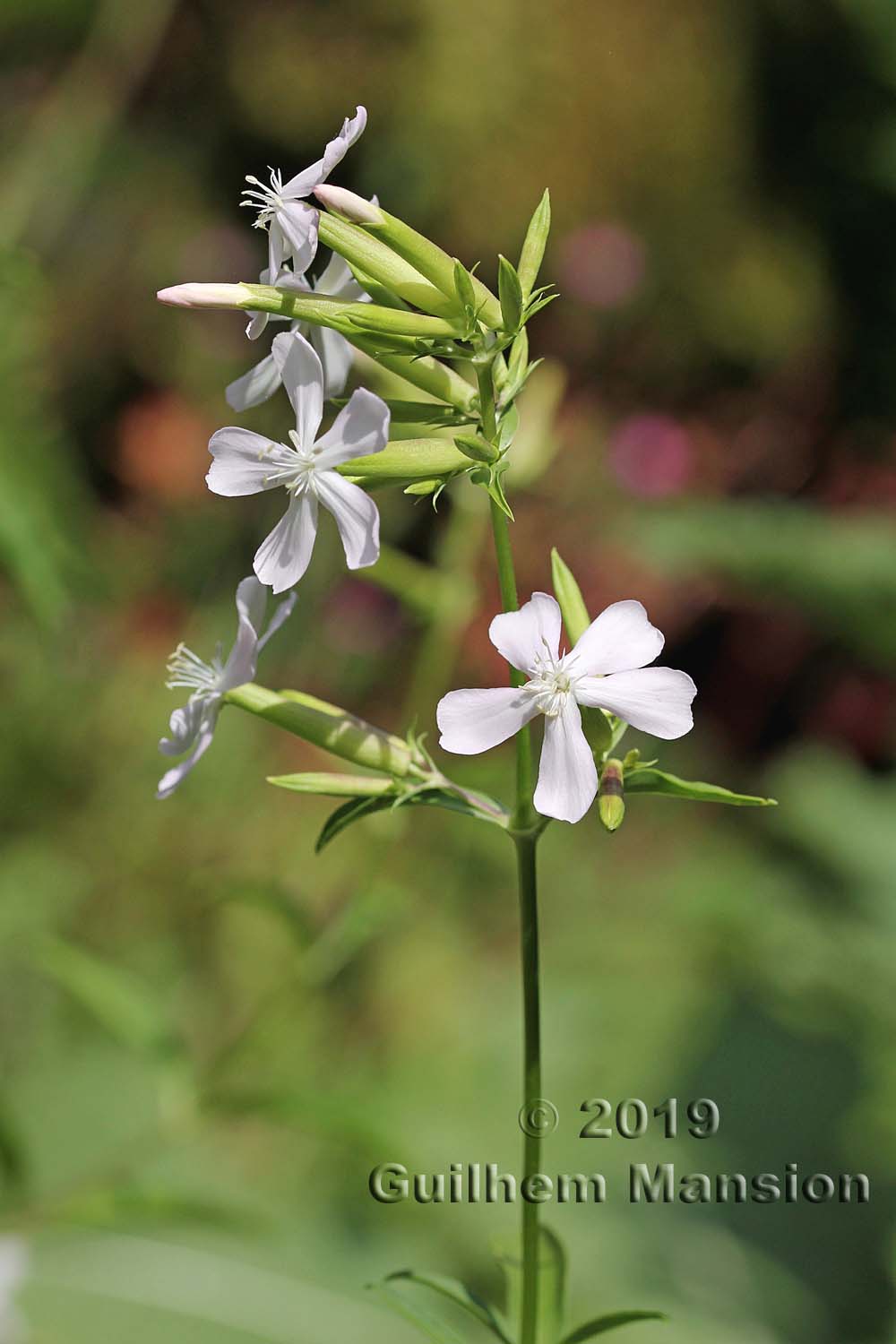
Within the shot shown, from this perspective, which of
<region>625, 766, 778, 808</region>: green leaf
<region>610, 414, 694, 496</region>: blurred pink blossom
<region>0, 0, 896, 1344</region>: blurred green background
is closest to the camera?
<region>625, 766, 778, 808</region>: green leaf

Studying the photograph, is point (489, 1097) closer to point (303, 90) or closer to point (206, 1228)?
point (206, 1228)

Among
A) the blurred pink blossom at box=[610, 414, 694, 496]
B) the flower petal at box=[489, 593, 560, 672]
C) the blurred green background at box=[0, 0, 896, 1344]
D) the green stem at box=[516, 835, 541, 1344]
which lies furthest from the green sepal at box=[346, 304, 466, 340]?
the blurred pink blossom at box=[610, 414, 694, 496]

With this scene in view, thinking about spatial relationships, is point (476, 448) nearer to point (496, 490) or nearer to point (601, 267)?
point (496, 490)

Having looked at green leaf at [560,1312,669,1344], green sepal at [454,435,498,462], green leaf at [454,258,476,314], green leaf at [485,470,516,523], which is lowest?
green leaf at [560,1312,669,1344]

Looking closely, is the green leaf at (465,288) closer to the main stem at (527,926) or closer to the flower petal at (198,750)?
the main stem at (527,926)

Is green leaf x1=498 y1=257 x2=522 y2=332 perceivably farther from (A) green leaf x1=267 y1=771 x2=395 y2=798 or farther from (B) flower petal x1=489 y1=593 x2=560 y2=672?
(A) green leaf x1=267 y1=771 x2=395 y2=798

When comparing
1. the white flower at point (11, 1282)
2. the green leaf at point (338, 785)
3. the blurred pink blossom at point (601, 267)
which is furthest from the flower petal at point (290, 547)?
the blurred pink blossom at point (601, 267)
